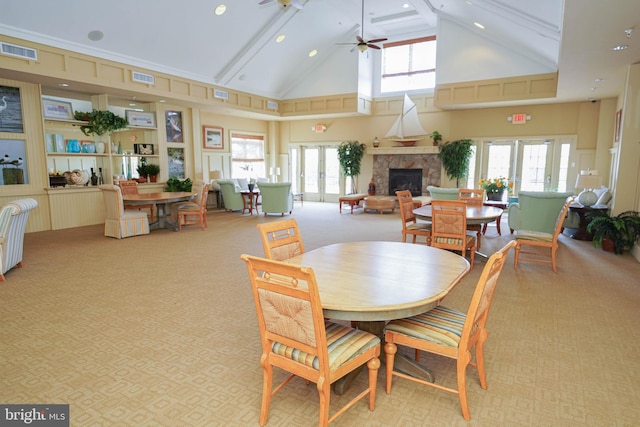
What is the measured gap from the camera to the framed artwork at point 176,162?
399 inches

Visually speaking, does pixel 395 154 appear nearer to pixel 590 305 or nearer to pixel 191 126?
pixel 191 126

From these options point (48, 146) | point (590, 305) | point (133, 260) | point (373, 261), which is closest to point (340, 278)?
point (373, 261)

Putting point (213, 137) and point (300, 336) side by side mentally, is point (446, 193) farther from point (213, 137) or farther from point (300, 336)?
point (213, 137)

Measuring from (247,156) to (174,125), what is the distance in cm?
311

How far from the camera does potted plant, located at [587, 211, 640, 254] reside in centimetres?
584

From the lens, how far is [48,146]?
7.59 metres

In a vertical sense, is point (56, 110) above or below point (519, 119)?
below

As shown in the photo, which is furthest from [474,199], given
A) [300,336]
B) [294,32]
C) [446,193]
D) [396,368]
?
[294,32]

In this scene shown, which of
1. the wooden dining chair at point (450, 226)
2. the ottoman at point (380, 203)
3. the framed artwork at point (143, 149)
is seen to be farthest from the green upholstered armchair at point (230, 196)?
the wooden dining chair at point (450, 226)

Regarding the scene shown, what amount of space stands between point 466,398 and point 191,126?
10.2 meters

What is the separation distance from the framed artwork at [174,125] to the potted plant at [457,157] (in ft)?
24.7

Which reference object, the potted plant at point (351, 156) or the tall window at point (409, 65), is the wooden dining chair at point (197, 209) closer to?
the potted plant at point (351, 156)

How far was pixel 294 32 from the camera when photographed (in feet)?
32.6

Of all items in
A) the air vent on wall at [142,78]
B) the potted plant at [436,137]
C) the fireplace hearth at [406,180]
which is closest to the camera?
the air vent on wall at [142,78]
